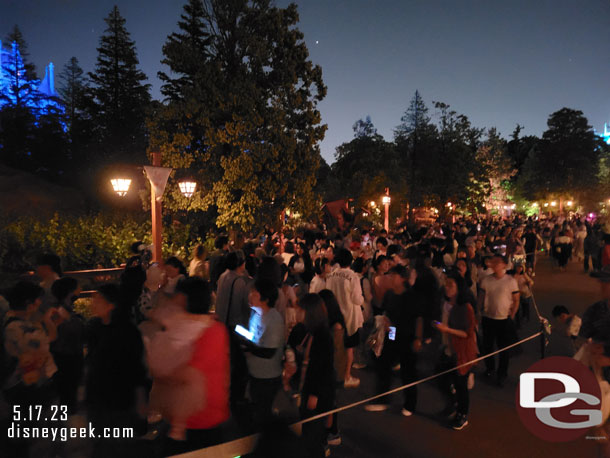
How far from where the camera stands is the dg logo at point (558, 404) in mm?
3994

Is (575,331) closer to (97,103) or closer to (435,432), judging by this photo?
(435,432)

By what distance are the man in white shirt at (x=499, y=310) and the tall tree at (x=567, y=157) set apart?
48392 millimetres

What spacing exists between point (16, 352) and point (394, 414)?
13.1 ft

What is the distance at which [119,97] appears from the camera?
29828mm

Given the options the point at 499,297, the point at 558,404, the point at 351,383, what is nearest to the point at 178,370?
the point at 351,383

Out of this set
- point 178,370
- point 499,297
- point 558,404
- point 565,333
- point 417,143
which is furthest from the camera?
point 417,143

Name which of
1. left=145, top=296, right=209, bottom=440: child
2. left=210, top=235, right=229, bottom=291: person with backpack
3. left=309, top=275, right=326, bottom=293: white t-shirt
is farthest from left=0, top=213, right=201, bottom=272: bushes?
left=145, top=296, right=209, bottom=440: child

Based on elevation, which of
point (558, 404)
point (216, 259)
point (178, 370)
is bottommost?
point (558, 404)

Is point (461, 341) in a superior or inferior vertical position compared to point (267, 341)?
inferior

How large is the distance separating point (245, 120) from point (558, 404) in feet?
38.7

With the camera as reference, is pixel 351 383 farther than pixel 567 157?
No

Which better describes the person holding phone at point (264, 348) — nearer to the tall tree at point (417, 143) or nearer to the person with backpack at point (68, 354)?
the person with backpack at point (68, 354)

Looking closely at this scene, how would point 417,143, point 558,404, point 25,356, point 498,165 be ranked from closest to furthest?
point 25,356, point 558,404, point 417,143, point 498,165

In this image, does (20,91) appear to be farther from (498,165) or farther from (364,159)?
(498,165)
